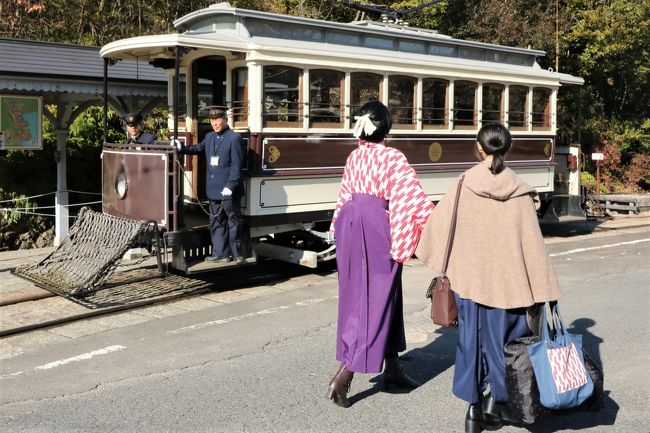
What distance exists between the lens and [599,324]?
22.1ft

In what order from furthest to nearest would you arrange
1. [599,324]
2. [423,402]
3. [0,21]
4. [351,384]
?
[0,21] → [599,324] → [351,384] → [423,402]

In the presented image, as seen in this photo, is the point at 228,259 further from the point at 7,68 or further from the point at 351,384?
the point at 7,68

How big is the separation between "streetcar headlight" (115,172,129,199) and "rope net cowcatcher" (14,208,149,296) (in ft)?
1.10

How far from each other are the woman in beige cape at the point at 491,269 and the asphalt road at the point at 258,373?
44cm

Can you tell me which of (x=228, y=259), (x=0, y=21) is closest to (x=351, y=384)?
(x=228, y=259)

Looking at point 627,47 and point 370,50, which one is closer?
point 370,50

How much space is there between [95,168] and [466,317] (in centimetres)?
1022

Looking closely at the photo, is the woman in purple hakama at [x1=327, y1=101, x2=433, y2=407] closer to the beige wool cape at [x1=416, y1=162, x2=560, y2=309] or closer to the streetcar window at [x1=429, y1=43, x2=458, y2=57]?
the beige wool cape at [x1=416, y1=162, x2=560, y2=309]

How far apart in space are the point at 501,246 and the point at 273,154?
16.8ft

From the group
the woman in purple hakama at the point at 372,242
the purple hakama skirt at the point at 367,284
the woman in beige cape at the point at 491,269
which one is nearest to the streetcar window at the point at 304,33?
the woman in purple hakama at the point at 372,242

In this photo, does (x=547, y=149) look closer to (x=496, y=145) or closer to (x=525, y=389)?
(x=496, y=145)

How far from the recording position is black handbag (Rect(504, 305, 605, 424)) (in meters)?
3.88

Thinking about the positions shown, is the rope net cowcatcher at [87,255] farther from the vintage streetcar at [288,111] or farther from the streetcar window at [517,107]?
the streetcar window at [517,107]

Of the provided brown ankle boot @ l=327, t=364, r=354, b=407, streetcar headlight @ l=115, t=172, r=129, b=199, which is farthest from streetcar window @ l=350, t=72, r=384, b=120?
brown ankle boot @ l=327, t=364, r=354, b=407
